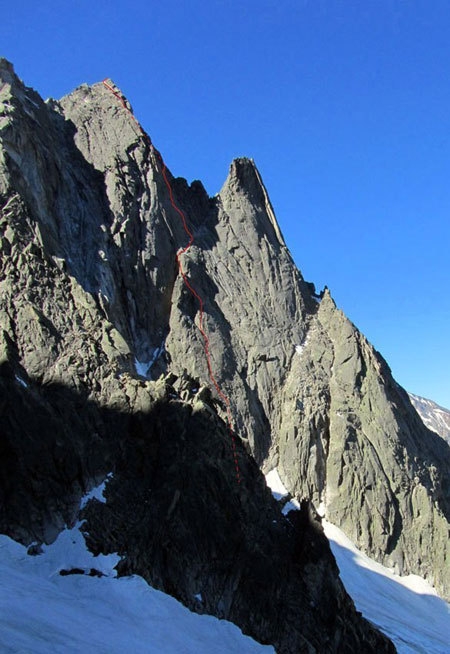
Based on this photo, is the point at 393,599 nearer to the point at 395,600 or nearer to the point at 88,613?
the point at 395,600

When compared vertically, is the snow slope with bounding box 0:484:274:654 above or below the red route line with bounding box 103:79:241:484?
below

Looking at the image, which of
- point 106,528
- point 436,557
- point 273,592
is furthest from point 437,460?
point 106,528

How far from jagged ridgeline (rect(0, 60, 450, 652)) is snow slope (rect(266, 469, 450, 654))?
6.17ft

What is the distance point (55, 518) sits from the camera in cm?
2573

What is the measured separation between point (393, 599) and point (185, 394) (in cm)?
3084

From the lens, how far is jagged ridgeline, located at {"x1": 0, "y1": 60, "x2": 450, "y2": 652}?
2800 centimetres

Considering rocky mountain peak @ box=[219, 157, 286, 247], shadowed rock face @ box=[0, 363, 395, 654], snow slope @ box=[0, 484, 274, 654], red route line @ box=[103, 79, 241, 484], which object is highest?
rocky mountain peak @ box=[219, 157, 286, 247]

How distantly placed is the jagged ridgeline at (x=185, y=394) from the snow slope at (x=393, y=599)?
6.17ft

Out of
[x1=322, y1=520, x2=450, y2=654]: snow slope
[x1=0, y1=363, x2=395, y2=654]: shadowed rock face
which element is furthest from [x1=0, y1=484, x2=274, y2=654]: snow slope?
[x1=322, y1=520, x2=450, y2=654]: snow slope

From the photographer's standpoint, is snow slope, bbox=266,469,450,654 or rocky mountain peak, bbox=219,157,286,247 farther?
rocky mountain peak, bbox=219,157,286,247

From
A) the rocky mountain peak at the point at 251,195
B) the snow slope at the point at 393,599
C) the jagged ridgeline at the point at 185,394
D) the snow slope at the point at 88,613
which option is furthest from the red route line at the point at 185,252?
the snow slope at the point at 88,613

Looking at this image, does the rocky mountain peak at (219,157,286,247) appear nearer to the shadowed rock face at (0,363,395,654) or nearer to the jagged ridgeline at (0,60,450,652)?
the jagged ridgeline at (0,60,450,652)

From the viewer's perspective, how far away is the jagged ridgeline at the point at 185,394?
28.0 metres

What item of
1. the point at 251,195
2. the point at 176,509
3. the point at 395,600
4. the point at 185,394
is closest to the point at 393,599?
the point at 395,600
